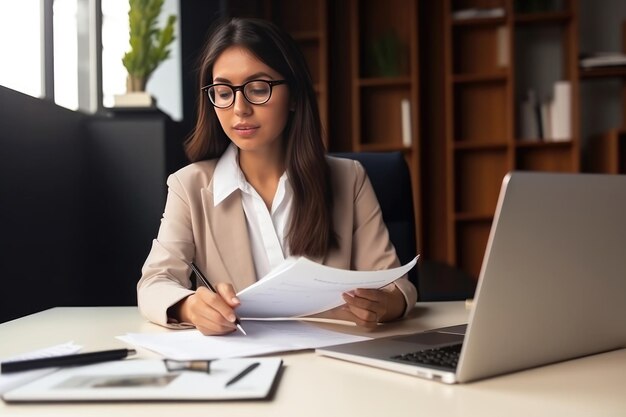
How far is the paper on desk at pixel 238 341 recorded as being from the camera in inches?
35.2

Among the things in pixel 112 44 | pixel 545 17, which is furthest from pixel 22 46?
pixel 545 17

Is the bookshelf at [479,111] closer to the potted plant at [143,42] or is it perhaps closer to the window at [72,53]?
the window at [72,53]

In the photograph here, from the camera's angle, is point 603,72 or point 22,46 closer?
point 22,46

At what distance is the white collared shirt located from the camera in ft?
4.79

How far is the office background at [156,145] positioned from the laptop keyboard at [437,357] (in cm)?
96

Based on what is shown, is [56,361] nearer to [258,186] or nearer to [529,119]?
[258,186]

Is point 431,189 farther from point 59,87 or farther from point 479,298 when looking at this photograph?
Answer: point 479,298

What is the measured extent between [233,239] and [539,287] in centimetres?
80

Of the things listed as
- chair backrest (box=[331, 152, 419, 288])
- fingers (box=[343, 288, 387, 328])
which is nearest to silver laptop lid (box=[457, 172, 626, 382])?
fingers (box=[343, 288, 387, 328])

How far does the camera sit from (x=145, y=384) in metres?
0.70

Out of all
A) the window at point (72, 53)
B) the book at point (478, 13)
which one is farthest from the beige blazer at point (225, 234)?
the book at point (478, 13)

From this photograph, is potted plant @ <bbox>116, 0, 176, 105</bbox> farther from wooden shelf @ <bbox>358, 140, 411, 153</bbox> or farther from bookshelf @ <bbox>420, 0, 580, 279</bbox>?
bookshelf @ <bbox>420, 0, 580, 279</bbox>

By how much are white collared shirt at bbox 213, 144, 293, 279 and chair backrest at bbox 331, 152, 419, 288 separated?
378mm

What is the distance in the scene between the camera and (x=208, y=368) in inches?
29.0
